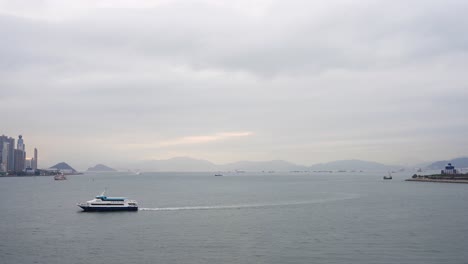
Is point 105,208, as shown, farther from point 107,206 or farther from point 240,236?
point 240,236

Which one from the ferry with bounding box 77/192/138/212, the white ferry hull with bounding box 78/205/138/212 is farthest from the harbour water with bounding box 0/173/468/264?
the ferry with bounding box 77/192/138/212

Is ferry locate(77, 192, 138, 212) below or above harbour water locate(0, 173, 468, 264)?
above

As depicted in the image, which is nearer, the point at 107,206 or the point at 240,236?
the point at 240,236

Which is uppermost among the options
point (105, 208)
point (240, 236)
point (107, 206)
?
point (107, 206)

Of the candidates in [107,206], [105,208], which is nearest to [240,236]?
[107,206]

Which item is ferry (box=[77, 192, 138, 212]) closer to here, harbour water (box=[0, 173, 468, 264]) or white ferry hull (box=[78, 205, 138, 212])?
white ferry hull (box=[78, 205, 138, 212])

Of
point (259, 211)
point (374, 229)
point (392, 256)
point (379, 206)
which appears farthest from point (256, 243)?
point (379, 206)

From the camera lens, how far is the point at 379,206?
54594 millimetres

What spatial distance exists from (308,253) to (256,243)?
4.50 m

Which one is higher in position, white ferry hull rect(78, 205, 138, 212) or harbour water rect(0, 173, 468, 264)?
white ferry hull rect(78, 205, 138, 212)

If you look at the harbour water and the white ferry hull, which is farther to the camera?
the white ferry hull

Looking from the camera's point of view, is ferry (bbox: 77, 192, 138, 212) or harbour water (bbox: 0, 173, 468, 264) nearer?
harbour water (bbox: 0, 173, 468, 264)

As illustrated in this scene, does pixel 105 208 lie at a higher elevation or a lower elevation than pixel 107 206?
lower

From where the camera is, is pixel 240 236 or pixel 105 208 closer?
pixel 240 236
